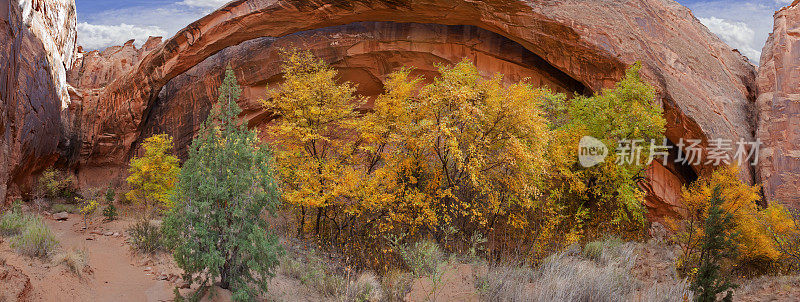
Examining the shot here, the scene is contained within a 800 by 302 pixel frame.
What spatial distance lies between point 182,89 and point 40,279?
17121 mm

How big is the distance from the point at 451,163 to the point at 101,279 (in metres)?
8.79

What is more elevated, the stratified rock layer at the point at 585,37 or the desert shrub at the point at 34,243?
the stratified rock layer at the point at 585,37

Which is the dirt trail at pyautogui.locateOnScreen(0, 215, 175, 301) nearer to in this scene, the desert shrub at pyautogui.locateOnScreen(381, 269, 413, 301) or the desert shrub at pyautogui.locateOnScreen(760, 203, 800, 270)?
the desert shrub at pyautogui.locateOnScreen(381, 269, 413, 301)

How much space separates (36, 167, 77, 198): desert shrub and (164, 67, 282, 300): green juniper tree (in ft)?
55.2

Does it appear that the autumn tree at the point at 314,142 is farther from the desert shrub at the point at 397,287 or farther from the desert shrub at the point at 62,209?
the desert shrub at the point at 62,209

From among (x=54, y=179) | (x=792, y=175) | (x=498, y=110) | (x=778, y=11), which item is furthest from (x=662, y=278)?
(x=54, y=179)

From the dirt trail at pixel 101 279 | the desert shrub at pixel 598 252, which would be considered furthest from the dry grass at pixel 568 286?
the dirt trail at pixel 101 279

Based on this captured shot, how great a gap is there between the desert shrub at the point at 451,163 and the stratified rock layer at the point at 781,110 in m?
6.21

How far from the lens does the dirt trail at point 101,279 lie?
7816mm

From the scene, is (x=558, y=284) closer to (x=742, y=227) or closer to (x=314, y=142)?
(x=314, y=142)

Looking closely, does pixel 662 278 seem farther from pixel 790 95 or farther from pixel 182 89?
pixel 182 89

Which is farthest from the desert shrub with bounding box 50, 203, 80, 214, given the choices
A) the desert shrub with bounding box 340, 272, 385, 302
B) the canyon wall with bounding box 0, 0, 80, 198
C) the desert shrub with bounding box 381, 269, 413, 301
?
the desert shrub with bounding box 381, 269, 413, 301

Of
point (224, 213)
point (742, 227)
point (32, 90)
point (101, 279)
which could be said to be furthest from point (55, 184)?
point (742, 227)

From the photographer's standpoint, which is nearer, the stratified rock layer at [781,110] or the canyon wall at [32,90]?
the canyon wall at [32,90]
